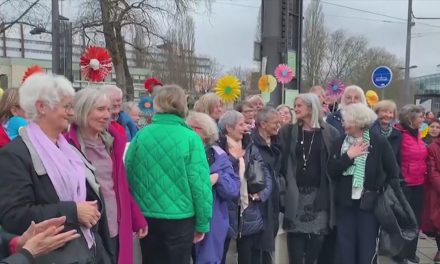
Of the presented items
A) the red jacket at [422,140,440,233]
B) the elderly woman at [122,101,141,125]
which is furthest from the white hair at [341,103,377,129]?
the elderly woman at [122,101,141,125]

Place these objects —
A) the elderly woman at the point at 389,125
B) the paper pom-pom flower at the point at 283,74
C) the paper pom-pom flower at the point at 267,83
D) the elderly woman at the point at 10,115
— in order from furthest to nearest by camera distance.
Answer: the paper pom-pom flower at the point at 283,74, the paper pom-pom flower at the point at 267,83, the elderly woman at the point at 389,125, the elderly woman at the point at 10,115

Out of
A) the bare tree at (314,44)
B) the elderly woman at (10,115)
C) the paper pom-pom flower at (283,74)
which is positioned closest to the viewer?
the elderly woman at (10,115)

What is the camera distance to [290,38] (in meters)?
9.21

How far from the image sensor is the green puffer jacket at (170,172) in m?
3.33

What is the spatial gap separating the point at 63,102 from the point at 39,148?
283 mm

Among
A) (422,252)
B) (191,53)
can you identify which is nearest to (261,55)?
(422,252)

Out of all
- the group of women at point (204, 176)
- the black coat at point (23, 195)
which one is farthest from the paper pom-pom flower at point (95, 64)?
the black coat at point (23, 195)

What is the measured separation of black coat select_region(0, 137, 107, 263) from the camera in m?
2.21

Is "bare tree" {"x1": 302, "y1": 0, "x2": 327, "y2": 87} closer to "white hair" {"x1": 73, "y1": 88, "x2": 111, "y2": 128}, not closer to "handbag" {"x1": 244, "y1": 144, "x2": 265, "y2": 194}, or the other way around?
"handbag" {"x1": 244, "y1": 144, "x2": 265, "y2": 194}

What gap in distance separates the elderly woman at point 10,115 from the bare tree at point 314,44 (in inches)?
1314

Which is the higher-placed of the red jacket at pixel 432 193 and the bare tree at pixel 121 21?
the bare tree at pixel 121 21

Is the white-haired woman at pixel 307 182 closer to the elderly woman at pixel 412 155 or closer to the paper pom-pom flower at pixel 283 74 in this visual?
the elderly woman at pixel 412 155

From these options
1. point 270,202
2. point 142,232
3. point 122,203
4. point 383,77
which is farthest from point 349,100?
point 383,77

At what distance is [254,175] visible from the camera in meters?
4.23
